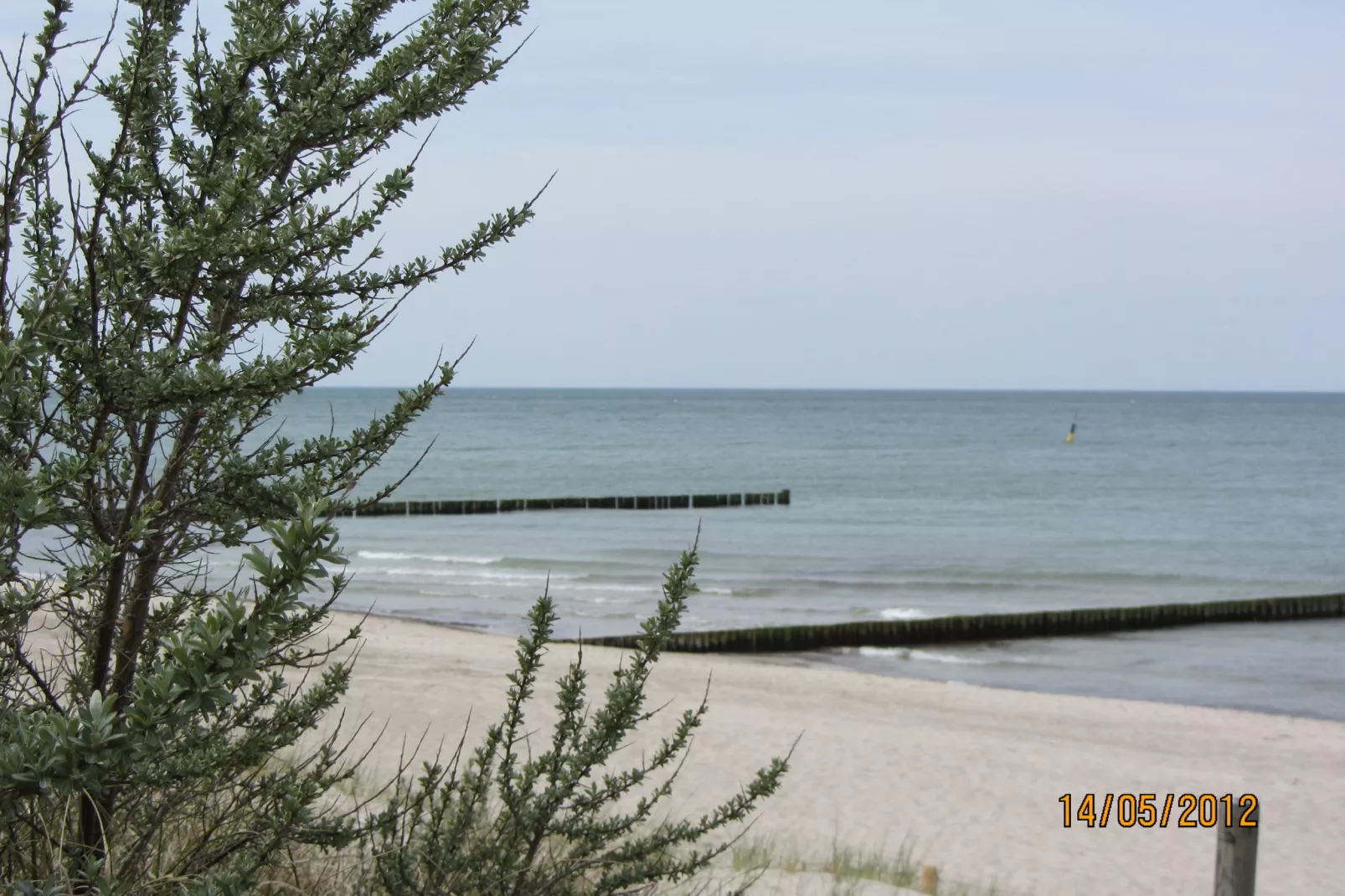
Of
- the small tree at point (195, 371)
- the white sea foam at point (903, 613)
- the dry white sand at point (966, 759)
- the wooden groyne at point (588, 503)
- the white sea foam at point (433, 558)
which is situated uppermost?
the small tree at point (195, 371)

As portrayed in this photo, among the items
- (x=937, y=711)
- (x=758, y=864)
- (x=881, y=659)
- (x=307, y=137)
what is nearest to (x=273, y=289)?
(x=307, y=137)

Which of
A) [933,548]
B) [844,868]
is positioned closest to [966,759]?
[844,868]

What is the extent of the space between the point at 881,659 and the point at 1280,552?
20.2 meters

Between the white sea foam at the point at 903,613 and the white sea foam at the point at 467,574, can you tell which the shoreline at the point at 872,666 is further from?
the white sea foam at the point at 467,574

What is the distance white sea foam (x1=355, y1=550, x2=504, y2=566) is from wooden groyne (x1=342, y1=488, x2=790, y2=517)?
35.5 feet

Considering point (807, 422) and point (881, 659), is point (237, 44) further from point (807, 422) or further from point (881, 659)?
point (807, 422)

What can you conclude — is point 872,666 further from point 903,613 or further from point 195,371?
point 195,371

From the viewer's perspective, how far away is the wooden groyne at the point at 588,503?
45.3 meters

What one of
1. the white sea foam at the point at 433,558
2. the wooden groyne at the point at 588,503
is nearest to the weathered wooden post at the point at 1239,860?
the white sea foam at the point at 433,558

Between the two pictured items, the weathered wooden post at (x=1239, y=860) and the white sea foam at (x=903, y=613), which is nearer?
the weathered wooden post at (x=1239, y=860)

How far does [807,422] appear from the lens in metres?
126

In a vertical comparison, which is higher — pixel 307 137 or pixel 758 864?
pixel 307 137

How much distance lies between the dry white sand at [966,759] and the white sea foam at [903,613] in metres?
4.87

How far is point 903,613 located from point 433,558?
14.0 metres
